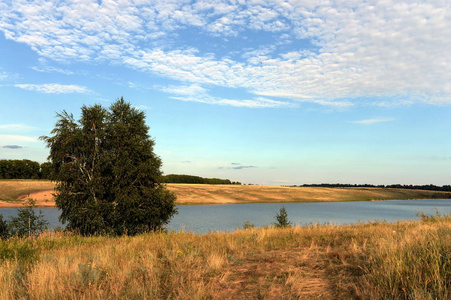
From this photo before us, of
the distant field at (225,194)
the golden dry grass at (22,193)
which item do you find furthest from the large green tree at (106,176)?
the golden dry grass at (22,193)

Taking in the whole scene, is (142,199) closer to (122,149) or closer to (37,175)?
(122,149)

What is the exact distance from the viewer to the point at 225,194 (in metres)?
105

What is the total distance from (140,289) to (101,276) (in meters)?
1.75

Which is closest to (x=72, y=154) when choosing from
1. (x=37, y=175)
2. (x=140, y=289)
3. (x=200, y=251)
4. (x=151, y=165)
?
(x=151, y=165)

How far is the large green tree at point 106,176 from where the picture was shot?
73.7 feet

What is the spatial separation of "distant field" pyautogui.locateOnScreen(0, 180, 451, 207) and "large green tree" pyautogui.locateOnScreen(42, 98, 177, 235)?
158 ft

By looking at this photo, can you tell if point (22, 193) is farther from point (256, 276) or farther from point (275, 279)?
point (275, 279)

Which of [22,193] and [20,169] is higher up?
[20,169]

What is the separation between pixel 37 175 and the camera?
117500mm

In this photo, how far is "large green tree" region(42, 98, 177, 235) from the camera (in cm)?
2247

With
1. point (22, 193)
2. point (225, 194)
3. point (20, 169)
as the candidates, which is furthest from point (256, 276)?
point (20, 169)

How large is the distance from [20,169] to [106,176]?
11960cm

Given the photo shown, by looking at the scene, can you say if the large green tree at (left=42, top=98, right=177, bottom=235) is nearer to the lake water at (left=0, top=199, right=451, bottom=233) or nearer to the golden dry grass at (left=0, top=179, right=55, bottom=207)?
the lake water at (left=0, top=199, right=451, bottom=233)

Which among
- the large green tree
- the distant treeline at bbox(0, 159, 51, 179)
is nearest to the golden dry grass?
the distant treeline at bbox(0, 159, 51, 179)
